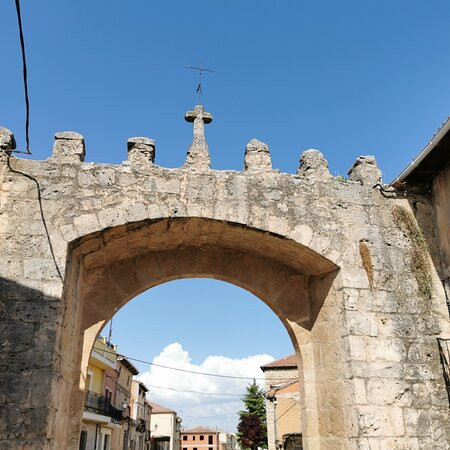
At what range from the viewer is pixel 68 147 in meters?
5.00

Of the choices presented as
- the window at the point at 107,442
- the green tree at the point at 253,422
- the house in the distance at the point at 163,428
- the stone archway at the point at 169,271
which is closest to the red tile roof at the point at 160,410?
the house in the distance at the point at 163,428

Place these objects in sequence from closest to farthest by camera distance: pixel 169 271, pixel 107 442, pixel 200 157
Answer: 1. pixel 200 157
2. pixel 169 271
3. pixel 107 442

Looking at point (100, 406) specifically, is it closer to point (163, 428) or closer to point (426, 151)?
point (426, 151)

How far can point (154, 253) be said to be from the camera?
584cm

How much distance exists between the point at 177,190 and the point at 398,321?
2.62 metres

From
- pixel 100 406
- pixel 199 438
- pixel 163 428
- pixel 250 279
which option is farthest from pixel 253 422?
pixel 250 279

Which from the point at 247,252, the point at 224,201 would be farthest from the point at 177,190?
the point at 247,252

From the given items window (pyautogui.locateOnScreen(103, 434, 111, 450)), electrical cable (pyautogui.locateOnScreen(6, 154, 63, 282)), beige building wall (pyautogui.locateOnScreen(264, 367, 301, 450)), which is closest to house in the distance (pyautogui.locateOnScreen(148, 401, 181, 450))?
window (pyautogui.locateOnScreen(103, 434, 111, 450))

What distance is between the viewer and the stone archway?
4.94m

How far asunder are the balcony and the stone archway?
1410cm

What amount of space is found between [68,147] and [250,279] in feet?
8.58

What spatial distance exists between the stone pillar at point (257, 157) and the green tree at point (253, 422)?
1217 inches

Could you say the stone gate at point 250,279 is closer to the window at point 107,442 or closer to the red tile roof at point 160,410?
the window at point 107,442

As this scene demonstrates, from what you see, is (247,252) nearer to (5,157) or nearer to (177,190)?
(177,190)
